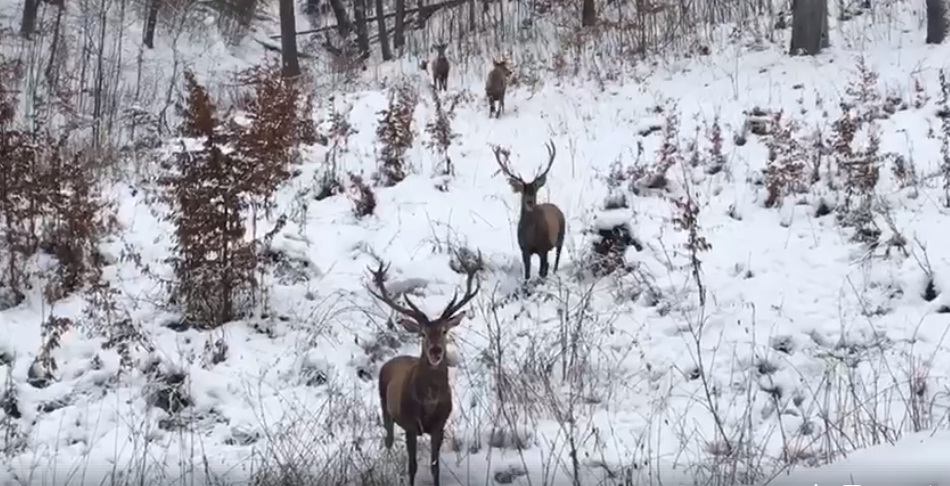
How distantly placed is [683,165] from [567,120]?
2.90m

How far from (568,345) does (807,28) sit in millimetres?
9297

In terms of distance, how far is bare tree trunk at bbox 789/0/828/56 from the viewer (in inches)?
551

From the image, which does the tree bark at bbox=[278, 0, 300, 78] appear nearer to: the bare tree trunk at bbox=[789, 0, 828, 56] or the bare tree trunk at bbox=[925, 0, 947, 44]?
the bare tree trunk at bbox=[789, 0, 828, 56]

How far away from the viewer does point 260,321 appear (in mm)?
7371

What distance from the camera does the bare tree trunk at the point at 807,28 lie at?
14.0m

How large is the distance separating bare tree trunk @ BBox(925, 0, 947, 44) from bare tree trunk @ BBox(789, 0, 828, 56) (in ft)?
4.55

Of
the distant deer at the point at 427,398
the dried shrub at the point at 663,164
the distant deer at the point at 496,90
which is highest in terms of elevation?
the distant deer at the point at 496,90

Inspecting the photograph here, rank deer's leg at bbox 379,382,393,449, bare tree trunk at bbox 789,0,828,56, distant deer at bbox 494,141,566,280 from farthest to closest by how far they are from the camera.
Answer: bare tree trunk at bbox 789,0,828,56 → distant deer at bbox 494,141,566,280 → deer's leg at bbox 379,382,393,449

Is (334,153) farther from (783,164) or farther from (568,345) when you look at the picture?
(568,345)

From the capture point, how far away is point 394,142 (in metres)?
11.0

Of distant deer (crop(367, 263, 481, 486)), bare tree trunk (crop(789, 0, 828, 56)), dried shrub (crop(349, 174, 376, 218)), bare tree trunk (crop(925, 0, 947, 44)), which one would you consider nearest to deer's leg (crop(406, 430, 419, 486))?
distant deer (crop(367, 263, 481, 486))

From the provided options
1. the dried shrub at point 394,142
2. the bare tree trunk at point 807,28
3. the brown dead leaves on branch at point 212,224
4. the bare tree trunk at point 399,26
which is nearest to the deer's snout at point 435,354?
the brown dead leaves on branch at point 212,224

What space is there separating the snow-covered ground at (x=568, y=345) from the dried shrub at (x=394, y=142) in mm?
232

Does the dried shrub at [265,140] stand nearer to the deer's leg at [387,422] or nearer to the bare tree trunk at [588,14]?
the deer's leg at [387,422]
